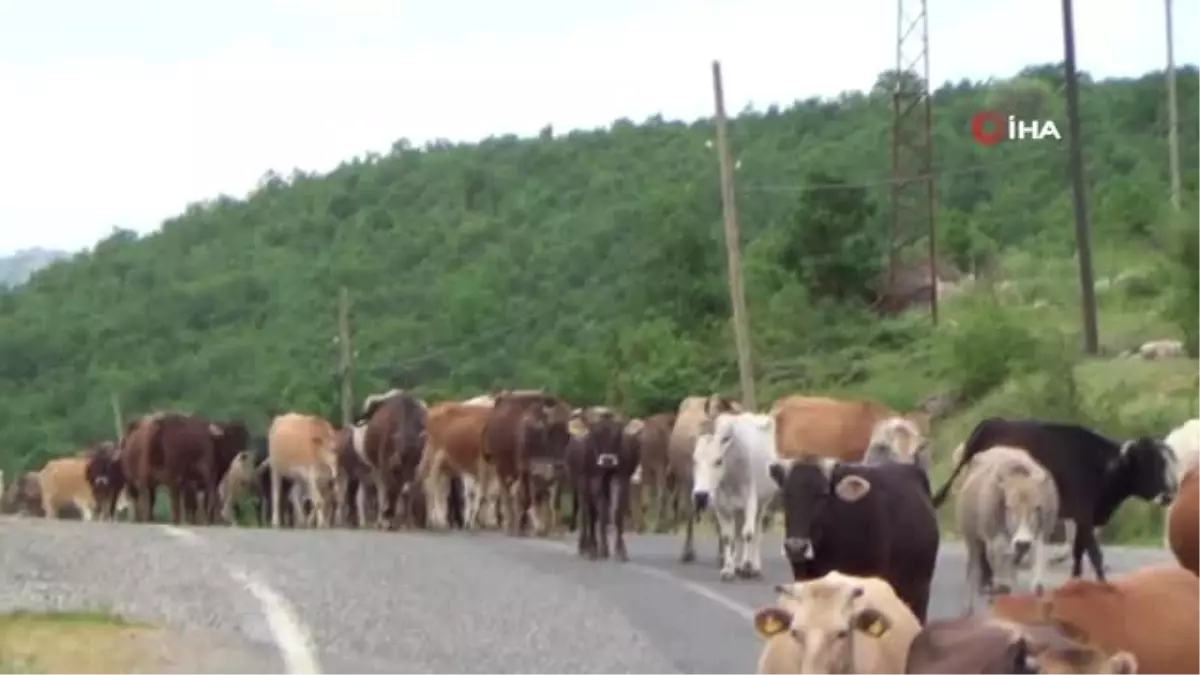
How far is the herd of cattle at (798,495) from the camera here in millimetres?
11148

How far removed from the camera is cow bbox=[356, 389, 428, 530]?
39.2 m

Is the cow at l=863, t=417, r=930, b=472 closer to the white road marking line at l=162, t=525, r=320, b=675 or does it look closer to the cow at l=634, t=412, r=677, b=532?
the white road marking line at l=162, t=525, r=320, b=675

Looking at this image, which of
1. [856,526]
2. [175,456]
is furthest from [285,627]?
[175,456]

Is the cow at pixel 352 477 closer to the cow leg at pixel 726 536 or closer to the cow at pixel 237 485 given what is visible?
the cow at pixel 237 485

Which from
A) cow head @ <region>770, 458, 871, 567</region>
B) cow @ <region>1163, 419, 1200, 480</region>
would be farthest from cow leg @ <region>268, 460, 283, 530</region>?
cow head @ <region>770, 458, 871, 567</region>

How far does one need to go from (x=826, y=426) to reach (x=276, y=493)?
640 inches

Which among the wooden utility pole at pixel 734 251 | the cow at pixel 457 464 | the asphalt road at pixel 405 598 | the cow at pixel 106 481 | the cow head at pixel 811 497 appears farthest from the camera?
the cow at pixel 106 481

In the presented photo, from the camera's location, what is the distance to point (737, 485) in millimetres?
26438

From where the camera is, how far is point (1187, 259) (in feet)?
148

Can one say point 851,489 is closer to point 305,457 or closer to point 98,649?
point 98,649

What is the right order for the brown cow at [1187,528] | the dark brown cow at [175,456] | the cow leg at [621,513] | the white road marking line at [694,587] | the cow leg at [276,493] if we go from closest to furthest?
the brown cow at [1187,528] < the white road marking line at [694,587] < the cow leg at [621,513] < the dark brown cow at [175,456] < the cow leg at [276,493]

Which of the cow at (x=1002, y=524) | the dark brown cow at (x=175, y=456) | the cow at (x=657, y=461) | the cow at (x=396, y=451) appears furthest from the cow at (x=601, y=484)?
the dark brown cow at (x=175, y=456)

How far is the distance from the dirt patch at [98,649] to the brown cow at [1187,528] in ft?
21.3

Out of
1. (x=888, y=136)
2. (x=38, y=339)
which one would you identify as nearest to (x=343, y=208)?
(x=38, y=339)
